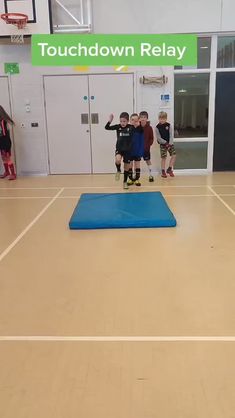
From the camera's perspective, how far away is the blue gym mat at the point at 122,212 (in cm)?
416

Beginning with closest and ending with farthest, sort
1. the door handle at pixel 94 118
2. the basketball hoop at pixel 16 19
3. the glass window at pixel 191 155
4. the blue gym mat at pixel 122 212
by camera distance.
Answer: the blue gym mat at pixel 122 212 → the basketball hoop at pixel 16 19 → the door handle at pixel 94 118 → the glass window at pixel 191 155

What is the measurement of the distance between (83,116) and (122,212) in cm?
387

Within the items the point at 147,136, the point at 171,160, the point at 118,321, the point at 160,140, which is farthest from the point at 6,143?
the point at 118,321

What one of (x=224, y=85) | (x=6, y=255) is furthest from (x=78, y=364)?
(x=224, y=85)

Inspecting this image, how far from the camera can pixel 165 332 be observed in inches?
84.9

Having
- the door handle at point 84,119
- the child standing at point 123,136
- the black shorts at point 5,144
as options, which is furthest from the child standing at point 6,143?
the child standing at point 123,136

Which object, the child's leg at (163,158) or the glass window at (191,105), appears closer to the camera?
the child's leg at (163,158)

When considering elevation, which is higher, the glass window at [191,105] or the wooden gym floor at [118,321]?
the glass window at [191,105]

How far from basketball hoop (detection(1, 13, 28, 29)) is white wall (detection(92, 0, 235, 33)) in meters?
1.36

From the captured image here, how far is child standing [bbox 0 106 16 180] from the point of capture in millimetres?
7254

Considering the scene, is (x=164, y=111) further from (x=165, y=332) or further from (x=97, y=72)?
(x=165, y=332)

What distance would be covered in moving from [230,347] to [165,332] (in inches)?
14.3

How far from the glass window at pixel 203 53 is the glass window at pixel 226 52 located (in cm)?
20

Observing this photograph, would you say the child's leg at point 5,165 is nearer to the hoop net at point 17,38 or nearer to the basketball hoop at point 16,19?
the hoop net at point 17,38
